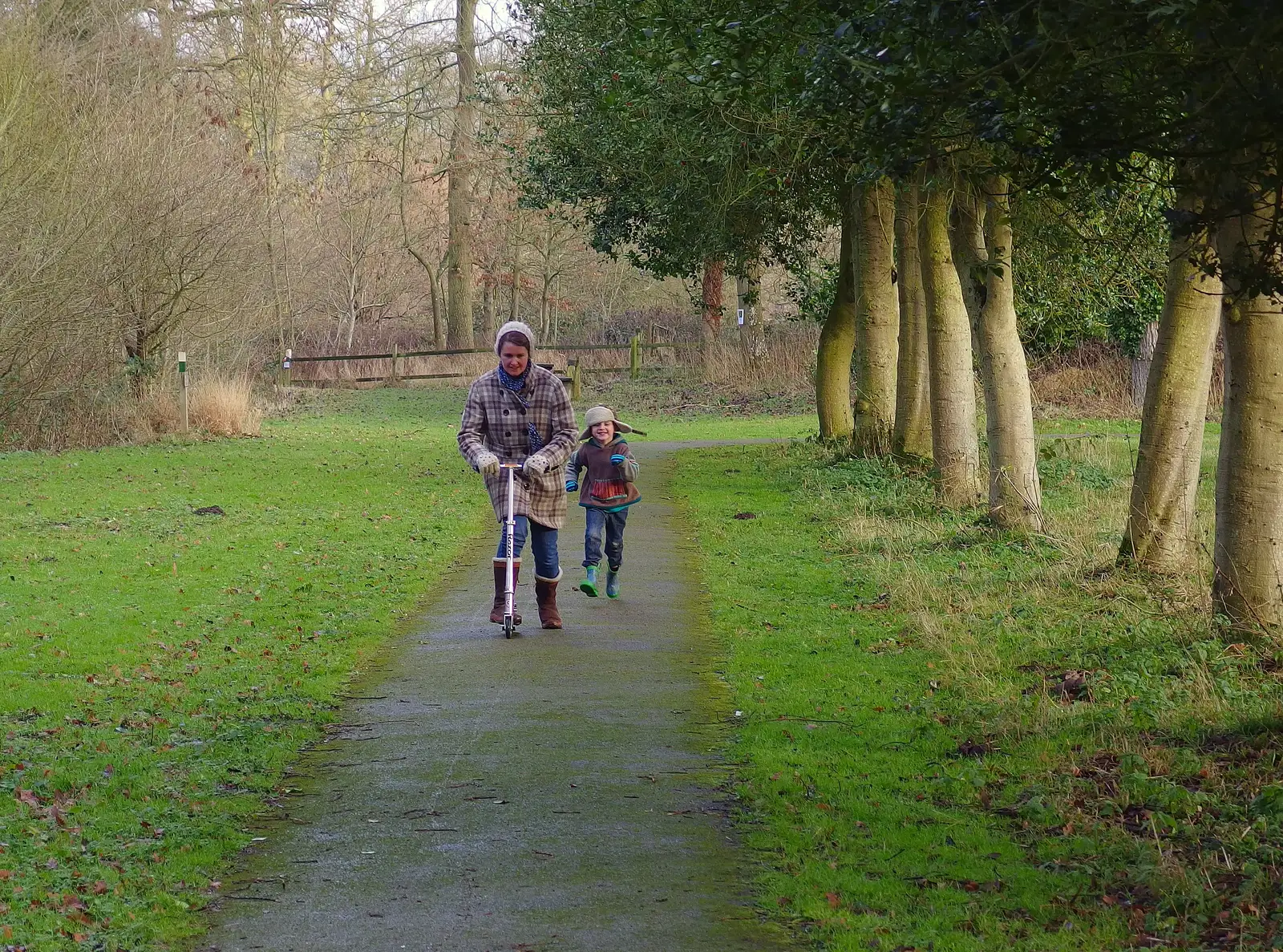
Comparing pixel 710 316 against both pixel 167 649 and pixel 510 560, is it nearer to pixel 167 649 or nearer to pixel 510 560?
pixel 510 560

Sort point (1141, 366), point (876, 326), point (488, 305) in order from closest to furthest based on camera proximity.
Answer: point (876, 326) < point (1141, 366) < point (488, 305)

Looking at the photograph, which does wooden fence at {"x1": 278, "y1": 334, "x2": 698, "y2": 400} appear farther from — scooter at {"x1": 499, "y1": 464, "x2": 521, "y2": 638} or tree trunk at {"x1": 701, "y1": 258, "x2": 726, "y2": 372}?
scooter at {"x1": 499, "y1": 464, "x2": 521, "y2": 638}

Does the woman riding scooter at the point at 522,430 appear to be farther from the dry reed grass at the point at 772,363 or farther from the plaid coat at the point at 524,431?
the dry reed grass at the point at 772,363

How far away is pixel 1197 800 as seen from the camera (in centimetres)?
620

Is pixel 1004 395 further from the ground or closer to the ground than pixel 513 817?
further from the ground

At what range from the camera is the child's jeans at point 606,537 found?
39.9 ft

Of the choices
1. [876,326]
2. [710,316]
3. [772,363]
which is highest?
[710,316]

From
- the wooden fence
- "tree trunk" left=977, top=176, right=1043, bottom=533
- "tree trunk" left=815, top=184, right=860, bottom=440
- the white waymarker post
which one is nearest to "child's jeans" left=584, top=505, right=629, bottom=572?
"tree trunk" left=977, top=176, right=1043, bottom=533

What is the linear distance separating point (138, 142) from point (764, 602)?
65.1ft

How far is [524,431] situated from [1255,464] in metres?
4.58

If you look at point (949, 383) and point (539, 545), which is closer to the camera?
point (539, 545)

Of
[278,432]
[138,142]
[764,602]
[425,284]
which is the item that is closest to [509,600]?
[764,602]

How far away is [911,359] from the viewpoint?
19844mm

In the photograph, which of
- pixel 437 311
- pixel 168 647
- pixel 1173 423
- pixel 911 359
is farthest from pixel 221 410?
pixel 437 311
